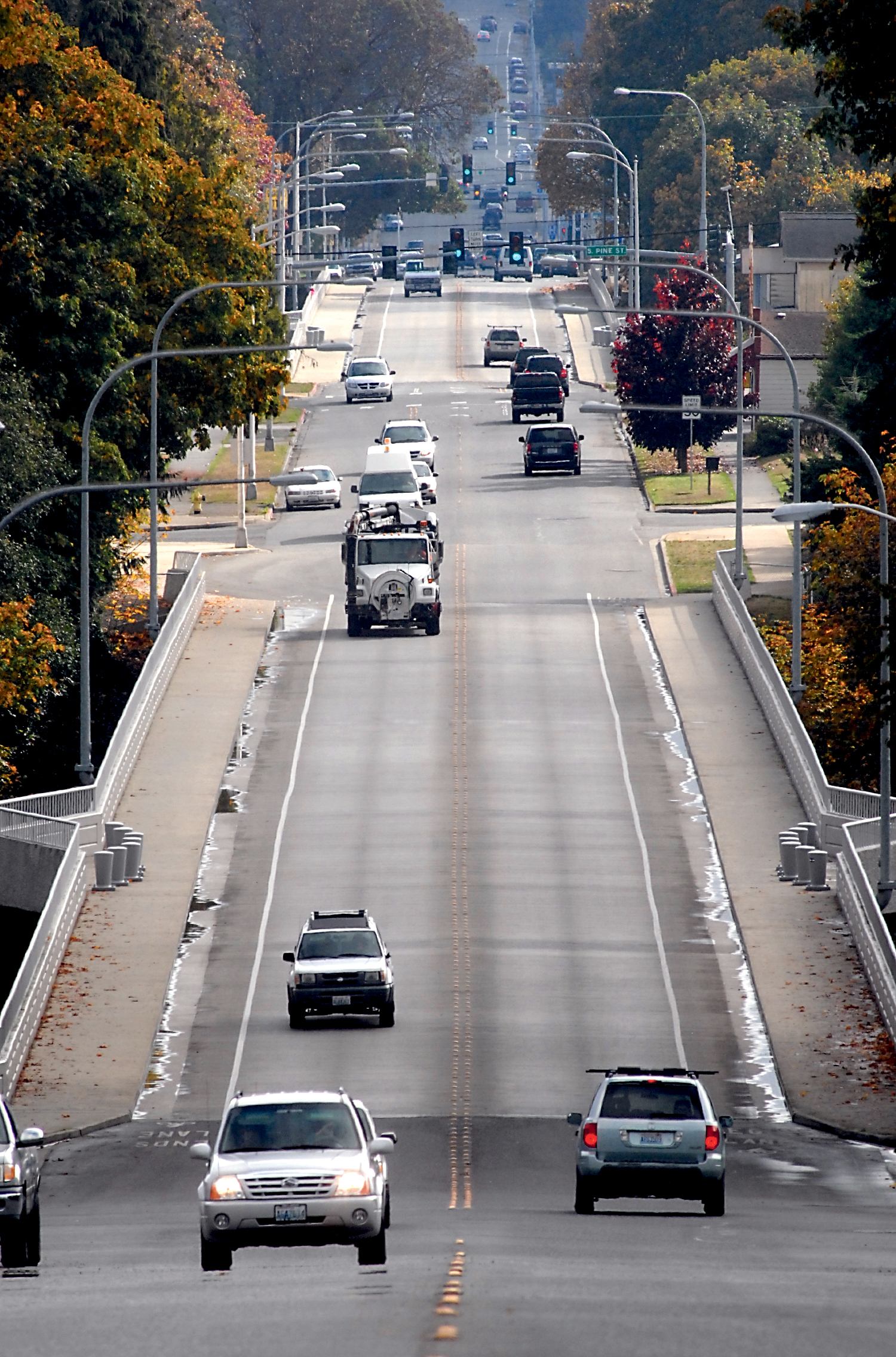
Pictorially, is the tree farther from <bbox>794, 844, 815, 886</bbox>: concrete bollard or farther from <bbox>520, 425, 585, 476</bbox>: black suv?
<bbox>794, 844, 815, 886</bbox>: concrete bollard

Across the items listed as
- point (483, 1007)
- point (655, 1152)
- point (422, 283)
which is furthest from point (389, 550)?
point (422, 283)

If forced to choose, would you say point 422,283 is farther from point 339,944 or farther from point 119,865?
point 339,944

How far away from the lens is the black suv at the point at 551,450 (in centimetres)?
8381

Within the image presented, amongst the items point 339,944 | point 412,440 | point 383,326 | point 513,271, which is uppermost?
point 513,271

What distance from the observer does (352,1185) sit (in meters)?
19.9

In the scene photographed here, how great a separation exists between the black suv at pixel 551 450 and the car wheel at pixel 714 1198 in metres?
61.1

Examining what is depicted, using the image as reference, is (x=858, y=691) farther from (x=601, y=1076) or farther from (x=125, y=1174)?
(x=125, y=1174)

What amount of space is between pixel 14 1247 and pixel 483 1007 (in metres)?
17.9

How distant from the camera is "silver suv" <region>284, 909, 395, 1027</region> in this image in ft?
119

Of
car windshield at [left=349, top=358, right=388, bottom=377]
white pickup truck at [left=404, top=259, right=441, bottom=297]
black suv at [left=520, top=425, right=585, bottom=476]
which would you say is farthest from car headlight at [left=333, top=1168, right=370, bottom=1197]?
white pickup truck at [left=404, top=259, right=441, bottom=297]

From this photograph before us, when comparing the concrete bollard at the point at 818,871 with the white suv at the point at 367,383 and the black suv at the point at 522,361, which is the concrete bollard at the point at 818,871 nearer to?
the black suv at the point at 522,361

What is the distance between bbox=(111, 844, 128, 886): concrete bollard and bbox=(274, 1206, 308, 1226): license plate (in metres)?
24.8

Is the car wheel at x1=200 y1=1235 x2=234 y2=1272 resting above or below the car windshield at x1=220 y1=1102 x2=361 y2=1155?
below

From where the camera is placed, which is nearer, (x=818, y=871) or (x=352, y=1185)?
(x=352, y=1185)
